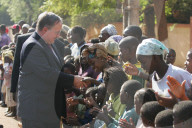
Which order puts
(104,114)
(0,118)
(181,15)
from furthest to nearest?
A: (181,15), (0,118), (104,114)

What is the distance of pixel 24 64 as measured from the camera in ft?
12.8

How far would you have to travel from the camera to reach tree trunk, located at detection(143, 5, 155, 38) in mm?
13906

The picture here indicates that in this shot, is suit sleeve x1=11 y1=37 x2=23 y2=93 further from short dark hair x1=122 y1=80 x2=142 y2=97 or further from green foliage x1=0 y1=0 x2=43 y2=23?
green foliage x1=0 y1=0 x2=43 y2=23

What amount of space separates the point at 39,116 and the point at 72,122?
0.83 meters

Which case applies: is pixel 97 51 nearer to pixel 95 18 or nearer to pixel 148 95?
pixel 148 95

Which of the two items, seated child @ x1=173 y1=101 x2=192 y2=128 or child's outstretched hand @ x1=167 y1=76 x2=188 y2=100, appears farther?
child's outstretched hand @ x1=167 y1=76 x2=188 y2=100

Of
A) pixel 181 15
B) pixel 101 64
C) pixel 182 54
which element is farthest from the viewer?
pixel 181 15

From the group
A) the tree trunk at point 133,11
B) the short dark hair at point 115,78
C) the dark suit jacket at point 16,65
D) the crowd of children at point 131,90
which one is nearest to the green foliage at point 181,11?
the tree trunk at point 133,11

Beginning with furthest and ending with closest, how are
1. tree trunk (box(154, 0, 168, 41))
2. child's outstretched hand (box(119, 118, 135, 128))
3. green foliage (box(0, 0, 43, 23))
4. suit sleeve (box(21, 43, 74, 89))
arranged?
green foliage (box(0, 0, 43, 23)) → tree trunk (box(154, 0, 168, 41)) → suit sleeve (box(21, 43, 74, 89)) → child's outstretched hand (box(119, 118, 135, 128))

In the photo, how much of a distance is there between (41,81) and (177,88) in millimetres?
1531

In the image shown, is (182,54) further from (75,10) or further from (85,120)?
(85,120)

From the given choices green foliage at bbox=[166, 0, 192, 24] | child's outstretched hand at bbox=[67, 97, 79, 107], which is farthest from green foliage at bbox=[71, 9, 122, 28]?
child's outstretched hand at bbox=[67, 97, 79, 107]

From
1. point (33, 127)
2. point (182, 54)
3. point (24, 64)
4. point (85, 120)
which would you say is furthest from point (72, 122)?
point (182, 54)

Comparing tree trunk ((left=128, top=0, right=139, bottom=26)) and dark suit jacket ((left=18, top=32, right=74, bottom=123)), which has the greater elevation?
tree trunk ((left=128, top=0, right=139, bottom=26))
